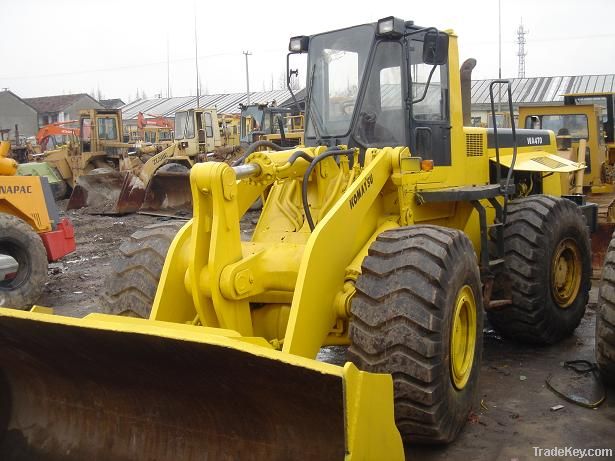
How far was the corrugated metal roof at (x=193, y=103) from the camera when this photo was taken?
54.0m

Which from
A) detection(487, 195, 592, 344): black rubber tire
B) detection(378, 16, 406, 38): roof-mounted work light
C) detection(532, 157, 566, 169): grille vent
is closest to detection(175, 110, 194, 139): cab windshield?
detection(532, 157, 566, 169): grille vent

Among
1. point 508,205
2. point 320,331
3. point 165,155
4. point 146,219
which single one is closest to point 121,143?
point 165,155

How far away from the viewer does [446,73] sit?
5391 millimetres

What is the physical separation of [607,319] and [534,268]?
1.20 m

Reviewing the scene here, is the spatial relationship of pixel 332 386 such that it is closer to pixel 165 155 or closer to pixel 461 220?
pixel 461 220

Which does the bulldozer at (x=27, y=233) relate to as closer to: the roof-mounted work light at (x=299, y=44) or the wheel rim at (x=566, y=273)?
the roof-mounted work light at (x=299, y=44)

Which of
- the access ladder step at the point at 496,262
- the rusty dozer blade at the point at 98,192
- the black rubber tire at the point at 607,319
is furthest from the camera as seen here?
the rusty dozer blade at the point at 98,192

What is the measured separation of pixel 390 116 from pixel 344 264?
4.60 feet

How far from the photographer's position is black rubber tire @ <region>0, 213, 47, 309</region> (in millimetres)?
8359

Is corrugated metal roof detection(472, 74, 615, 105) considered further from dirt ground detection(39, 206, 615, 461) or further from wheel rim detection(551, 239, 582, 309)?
dirt ground detection(39, 206, 615, 461)

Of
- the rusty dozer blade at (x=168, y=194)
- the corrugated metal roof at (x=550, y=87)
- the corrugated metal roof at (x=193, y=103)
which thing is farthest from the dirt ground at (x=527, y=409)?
the corrugated metal roof at (x=193, y=103)

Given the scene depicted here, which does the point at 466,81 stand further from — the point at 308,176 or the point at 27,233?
the point at 27,233

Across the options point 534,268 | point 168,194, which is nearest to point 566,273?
point 534,268

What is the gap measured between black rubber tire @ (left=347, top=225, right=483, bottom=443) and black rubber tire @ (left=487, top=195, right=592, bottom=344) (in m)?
1.82
